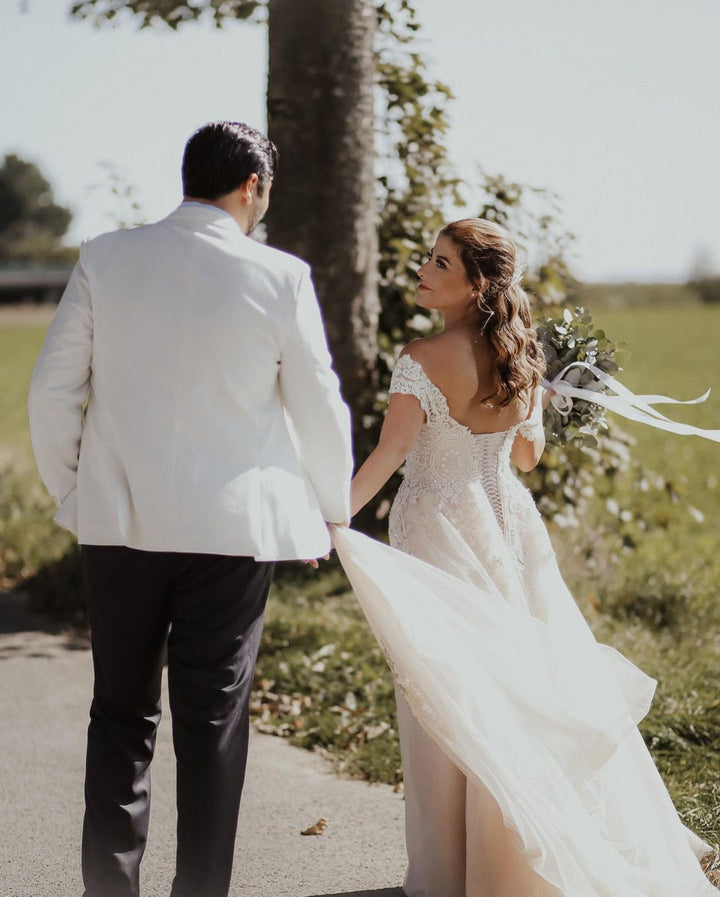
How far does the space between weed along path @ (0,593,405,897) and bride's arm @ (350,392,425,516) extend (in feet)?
4.46

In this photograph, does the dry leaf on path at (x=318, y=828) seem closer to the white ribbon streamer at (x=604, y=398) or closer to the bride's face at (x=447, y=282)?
the white ribbon streamer at (x=604, y=398)

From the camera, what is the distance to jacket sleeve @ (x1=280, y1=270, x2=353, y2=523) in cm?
315

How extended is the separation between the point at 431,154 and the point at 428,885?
5.56 metres

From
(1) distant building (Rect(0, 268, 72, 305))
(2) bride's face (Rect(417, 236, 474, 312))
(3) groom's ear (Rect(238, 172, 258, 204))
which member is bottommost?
(1) distant building (Rect(0, 268, 72, 305))

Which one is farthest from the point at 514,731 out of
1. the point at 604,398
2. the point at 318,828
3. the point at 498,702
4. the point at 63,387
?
the point at 63,387

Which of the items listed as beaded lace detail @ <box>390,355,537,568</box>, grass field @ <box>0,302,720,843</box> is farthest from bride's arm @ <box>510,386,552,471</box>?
grass field @ <box>0,302,720,843</box>

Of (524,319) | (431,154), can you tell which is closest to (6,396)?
(431,154)

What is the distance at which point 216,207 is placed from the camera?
3152 mm

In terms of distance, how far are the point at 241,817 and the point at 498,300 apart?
7.70 ft

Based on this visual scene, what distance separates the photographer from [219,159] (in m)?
3.13

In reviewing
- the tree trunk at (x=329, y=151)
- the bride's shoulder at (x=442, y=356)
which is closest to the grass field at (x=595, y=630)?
the bride's shoulder at (x=442, y=356)

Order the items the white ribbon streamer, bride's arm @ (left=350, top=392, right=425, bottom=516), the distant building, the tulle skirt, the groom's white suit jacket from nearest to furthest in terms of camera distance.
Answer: the groom's white suit jacket
the tulle skirt
bride's arm @ (left=350, top=392, right=425, bottom=516)
the white ribbon streamer
the distant building

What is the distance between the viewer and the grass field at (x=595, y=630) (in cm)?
529

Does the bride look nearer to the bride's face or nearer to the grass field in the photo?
the bride's face
